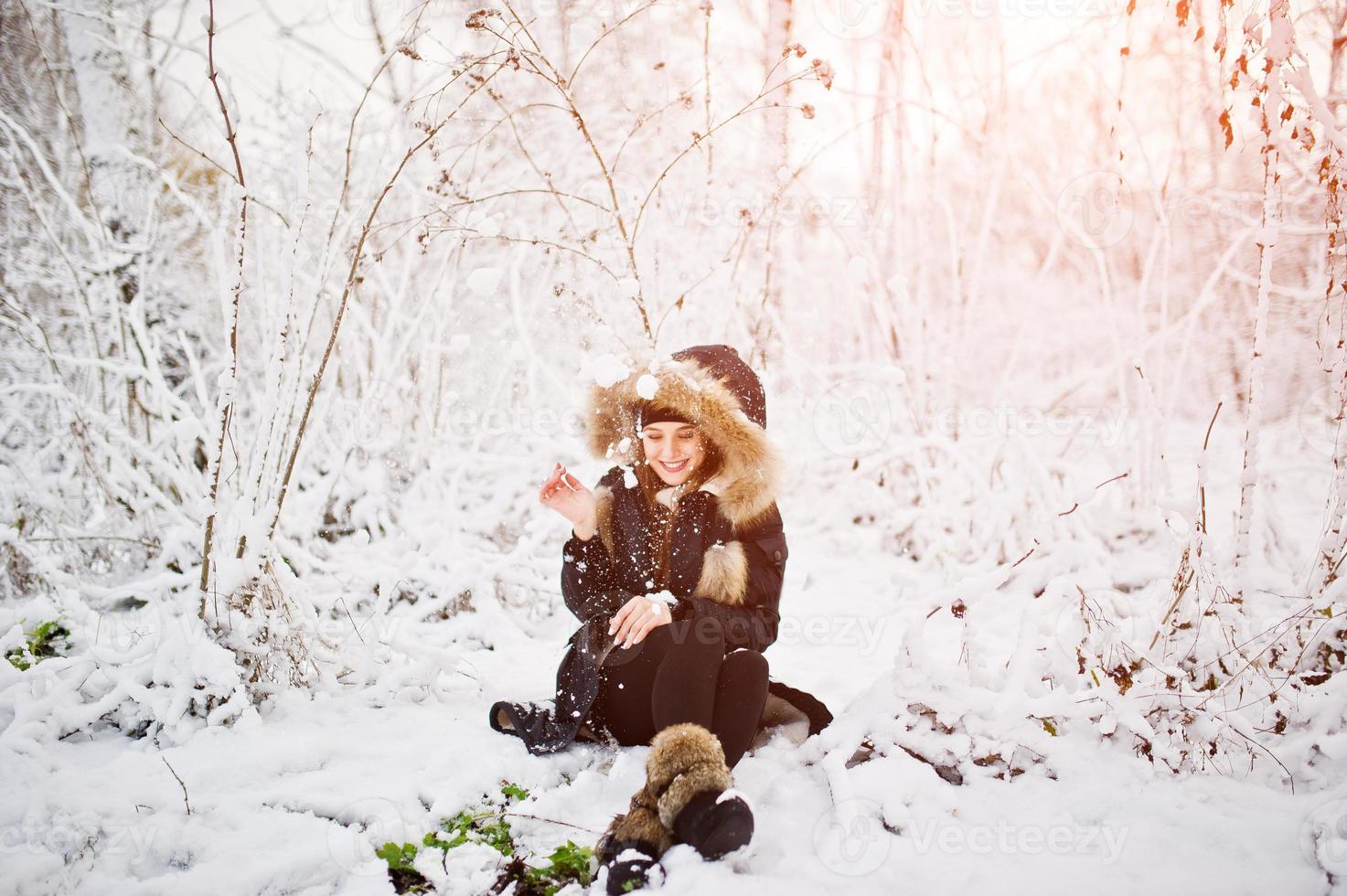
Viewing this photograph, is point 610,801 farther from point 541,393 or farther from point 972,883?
point 541,393

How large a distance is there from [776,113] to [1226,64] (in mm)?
2209

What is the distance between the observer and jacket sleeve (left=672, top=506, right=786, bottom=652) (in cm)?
182

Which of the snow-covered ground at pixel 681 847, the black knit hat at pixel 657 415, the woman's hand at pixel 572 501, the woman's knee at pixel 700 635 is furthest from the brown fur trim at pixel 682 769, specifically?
the black knit hat at pixel 657 415

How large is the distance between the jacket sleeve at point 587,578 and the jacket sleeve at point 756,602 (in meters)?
0.22

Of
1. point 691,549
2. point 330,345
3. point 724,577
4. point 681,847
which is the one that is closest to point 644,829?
point 681,847

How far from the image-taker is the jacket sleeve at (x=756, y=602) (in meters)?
1.82

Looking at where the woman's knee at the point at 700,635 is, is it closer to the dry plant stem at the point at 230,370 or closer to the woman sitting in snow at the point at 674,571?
the woman sitting in snow at the point at 674,571

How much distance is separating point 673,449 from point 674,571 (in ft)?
1.20

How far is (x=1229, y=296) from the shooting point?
19.4 feet

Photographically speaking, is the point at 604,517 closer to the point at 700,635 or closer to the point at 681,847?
the point at 700,635

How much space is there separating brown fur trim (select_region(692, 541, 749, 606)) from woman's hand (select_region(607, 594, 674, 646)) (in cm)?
18

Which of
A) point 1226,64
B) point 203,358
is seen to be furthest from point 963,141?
point 203,358

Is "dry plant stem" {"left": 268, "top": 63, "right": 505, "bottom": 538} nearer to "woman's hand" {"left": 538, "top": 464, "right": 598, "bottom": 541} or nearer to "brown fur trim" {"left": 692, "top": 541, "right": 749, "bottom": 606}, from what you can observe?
"woman's hand" {"left": 538, "top": 464, "right": 598, "bottom": 541}

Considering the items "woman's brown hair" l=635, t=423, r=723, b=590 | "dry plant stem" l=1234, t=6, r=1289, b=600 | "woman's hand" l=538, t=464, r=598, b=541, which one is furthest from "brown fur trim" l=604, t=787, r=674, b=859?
"dry plant stem" l=1234, t=6, r=1289, b=600
